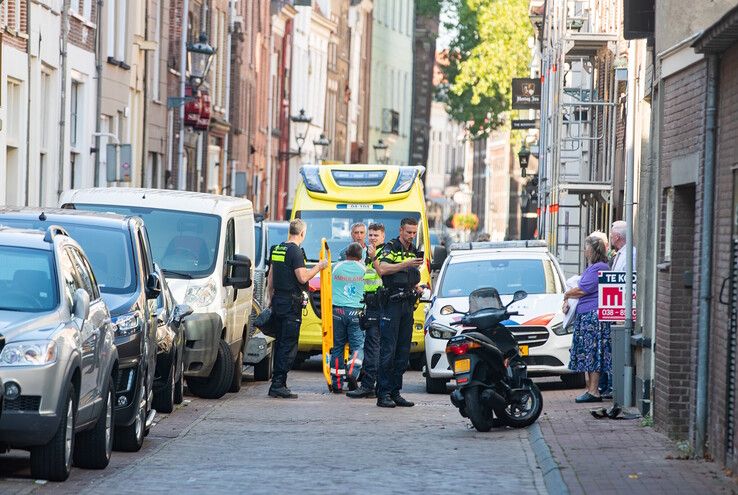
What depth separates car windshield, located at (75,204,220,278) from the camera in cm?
1917

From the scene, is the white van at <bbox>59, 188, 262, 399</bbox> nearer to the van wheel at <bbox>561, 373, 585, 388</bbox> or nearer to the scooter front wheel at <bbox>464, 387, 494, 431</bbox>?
the scooter front wheel at <bbox>464, 387, 494, 431</bbox>

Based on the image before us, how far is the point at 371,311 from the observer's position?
18812 mm

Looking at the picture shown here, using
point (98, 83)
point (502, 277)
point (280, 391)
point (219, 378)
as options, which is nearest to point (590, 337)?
point (280, 391)

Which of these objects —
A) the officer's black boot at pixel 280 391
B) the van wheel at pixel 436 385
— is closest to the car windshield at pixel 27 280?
the officer's black boot at pixel 280 391

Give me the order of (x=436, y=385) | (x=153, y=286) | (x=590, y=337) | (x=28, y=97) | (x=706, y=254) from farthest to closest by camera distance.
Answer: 1. (x=28, y=97)
2. (x=436, y=385)
3. (x=590, y=337)
4. (x=153, y=286)
5. (x=706, y=254)

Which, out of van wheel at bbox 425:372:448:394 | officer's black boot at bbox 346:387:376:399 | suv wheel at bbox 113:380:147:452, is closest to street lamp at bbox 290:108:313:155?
van wheel at bbox 425:372:448:394

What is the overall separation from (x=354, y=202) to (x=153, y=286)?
38.7 feet

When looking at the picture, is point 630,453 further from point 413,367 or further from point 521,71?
point 521,71

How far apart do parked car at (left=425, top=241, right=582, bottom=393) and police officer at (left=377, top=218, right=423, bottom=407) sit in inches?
52.4

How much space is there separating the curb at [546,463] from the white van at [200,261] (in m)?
3.79

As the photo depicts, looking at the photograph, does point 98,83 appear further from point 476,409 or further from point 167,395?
point 476,409

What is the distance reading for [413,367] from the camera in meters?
26.2

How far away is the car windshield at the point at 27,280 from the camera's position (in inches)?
463

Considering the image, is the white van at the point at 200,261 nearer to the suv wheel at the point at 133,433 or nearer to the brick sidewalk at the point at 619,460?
the brick sidewalk at the point at 619,460
